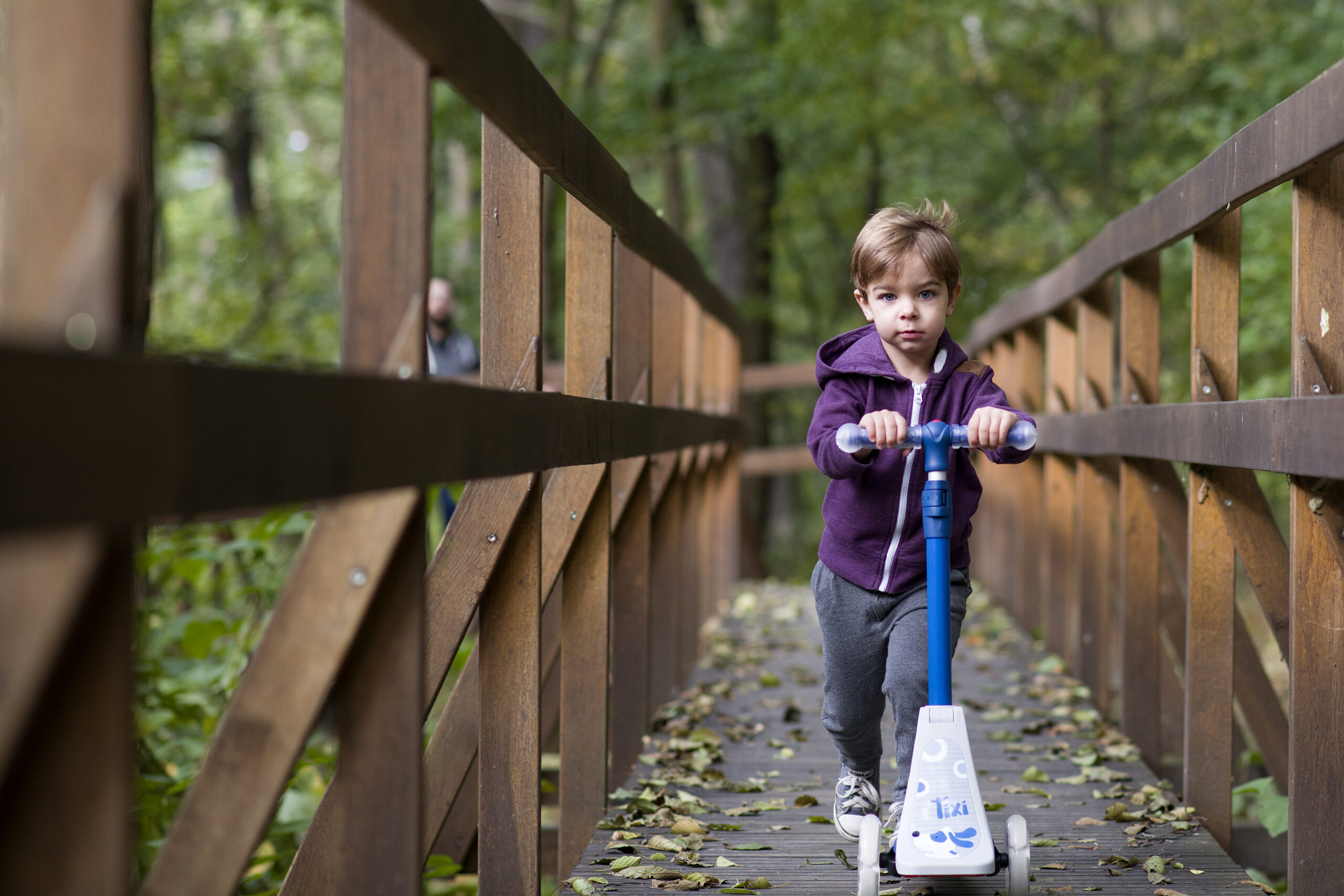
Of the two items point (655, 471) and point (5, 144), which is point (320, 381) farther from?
point (655, 471)

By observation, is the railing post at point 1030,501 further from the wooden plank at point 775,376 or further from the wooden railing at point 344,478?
the wooden railing at point 344,478

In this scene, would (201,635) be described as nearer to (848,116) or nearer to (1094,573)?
(1094,573)

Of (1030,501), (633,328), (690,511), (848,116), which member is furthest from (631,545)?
(848,116)

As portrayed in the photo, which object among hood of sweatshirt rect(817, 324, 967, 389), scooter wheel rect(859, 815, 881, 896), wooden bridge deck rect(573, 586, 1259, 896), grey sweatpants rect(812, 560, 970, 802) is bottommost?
wooden bridge deck rect(573, 586, 1259, 896)

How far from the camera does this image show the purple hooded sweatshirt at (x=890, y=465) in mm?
3203

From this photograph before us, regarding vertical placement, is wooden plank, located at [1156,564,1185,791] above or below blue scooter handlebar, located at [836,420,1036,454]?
below

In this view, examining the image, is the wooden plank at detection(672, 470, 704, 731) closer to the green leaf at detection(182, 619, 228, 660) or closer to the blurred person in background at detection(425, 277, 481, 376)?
the green leaf at detection(182, 619, 228, 660)

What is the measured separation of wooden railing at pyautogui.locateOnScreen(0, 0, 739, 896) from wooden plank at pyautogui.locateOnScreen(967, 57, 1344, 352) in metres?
1.60

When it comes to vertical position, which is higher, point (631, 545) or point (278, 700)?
point (631, 545)

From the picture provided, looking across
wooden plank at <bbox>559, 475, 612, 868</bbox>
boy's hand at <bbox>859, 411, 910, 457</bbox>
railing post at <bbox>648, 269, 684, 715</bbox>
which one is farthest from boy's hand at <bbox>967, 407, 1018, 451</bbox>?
railing post at <bbox>648, 269, 684, 715</bbox>

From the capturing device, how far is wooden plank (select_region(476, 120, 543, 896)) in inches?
111

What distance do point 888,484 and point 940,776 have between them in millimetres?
788

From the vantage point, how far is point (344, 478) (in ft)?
5.32

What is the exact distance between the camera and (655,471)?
524cm
